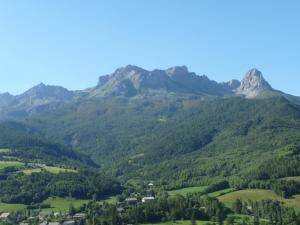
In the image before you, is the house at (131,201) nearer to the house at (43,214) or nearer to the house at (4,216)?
the house at (43,214)

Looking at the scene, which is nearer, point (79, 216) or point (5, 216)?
point (79, 216)

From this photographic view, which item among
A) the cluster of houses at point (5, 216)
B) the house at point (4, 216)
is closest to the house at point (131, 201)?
the cluster of houses at point (5, 216)

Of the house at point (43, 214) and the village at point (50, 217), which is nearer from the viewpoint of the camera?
the village at point (50, 217)

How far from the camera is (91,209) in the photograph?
177750mm

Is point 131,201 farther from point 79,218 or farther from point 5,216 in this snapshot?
point 5,216

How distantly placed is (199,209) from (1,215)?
70291mm

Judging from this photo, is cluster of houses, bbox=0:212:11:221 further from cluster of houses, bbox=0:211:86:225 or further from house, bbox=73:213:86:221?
house, bbox=73:213:86:221

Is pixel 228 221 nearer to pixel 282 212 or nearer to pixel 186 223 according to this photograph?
pixel 186 223

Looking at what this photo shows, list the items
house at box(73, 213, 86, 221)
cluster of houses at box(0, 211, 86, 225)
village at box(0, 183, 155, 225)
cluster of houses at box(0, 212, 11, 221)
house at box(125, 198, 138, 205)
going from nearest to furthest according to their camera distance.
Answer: cluster of houses at box(0, 211, 86, 225) → village at box(0, 183, 155, 225) → house at box(73, 213, 86, 221) → cluster of houses at box(0, 212, 11, 221) → house at box(125, 198, 138, 205)

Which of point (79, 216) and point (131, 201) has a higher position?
point (131, 201)

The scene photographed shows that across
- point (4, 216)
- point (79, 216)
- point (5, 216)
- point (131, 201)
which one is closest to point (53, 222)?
point (79, 216)

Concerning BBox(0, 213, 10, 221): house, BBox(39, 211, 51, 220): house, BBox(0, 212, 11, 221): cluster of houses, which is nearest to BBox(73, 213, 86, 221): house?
BBox(39, 211, 51, 220): house

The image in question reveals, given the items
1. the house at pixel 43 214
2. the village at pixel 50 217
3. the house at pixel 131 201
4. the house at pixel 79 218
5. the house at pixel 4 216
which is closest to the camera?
the house at pixel 79 218

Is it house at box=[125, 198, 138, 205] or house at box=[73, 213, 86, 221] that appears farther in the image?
house at box=[125, 198, 138, 205]
